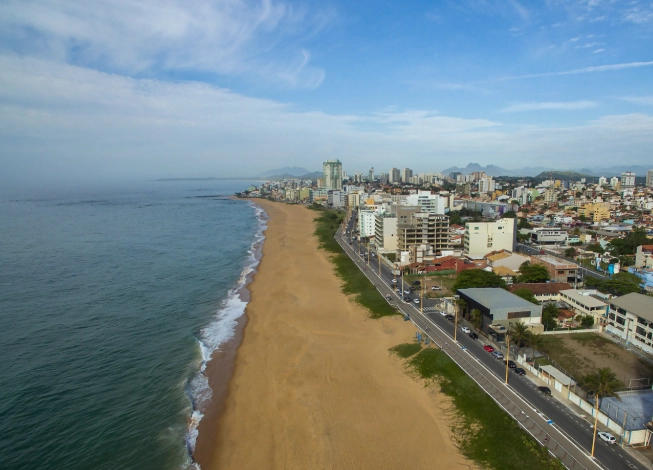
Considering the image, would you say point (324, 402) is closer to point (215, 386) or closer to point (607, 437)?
point (215, 386)

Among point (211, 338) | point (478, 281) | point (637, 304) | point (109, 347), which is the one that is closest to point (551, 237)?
point (478, 281)

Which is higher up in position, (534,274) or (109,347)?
(534,274)

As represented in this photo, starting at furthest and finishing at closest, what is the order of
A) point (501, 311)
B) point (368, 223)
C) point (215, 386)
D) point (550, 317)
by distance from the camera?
1. point (368, 223)
2. point (550, 317)
3. point (501, 311)
4. point (215, 386)

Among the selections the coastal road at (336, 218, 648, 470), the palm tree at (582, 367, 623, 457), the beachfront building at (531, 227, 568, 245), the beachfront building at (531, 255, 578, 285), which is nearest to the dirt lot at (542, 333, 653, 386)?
the palm tree at (582, 367, 623, 457)

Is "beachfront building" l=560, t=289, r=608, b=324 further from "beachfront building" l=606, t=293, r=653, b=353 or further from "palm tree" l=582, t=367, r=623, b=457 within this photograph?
"palm tree" l=582, t=367, r=623, b=457

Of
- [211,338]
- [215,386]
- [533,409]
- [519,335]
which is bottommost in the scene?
[215,386]

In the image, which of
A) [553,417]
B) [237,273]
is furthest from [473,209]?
[553,417]

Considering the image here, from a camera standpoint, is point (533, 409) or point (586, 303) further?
point (586, 303)

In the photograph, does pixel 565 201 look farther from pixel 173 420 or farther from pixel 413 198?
pixel 173 420

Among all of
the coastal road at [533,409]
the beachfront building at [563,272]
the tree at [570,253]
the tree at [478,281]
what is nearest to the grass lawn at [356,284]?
the coastal road at [533,409]
